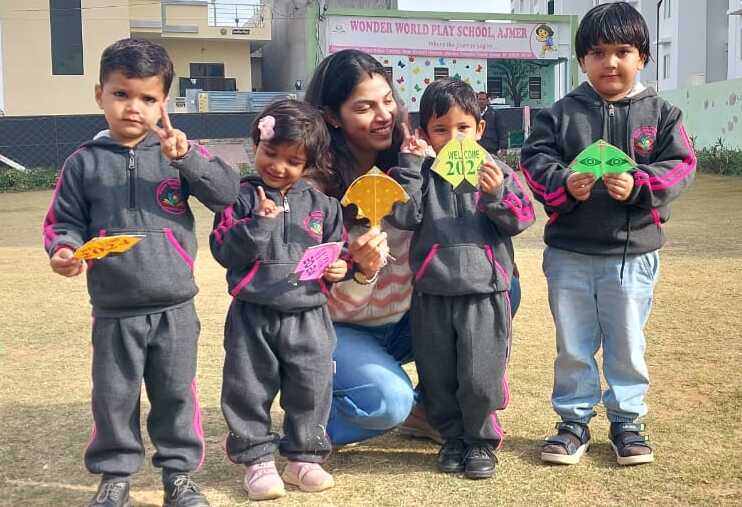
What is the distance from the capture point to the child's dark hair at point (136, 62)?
84.0 inches

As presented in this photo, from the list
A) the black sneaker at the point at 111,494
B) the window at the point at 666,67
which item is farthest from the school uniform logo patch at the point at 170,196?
the window at the point at 666,67

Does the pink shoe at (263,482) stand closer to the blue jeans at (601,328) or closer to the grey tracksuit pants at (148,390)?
the grey tracksuit pants at (148,390)

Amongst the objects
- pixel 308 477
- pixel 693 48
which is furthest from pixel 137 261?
pixel 693 48

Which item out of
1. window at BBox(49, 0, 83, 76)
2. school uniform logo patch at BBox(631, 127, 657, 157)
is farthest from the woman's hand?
window at BBox(49, 0, 83, 76)

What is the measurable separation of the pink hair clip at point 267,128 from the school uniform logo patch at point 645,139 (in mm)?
1026

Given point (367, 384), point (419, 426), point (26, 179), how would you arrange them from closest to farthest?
point (367, 384) → point (419, 426) → point (26, 179)

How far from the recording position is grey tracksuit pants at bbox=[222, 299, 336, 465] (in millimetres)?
2260

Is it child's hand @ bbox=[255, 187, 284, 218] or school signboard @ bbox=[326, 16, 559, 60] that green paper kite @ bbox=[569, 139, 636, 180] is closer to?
child's hand @ bbox=[255, 187, 284, 218]

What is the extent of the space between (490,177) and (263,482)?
0.96m

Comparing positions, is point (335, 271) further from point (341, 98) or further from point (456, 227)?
point (341, 98)

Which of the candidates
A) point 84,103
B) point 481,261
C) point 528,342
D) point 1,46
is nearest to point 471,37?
point 84,103

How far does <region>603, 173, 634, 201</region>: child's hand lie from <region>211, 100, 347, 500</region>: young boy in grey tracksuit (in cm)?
73

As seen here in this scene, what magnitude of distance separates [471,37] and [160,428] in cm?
1950

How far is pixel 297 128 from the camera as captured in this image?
2.25 metres
